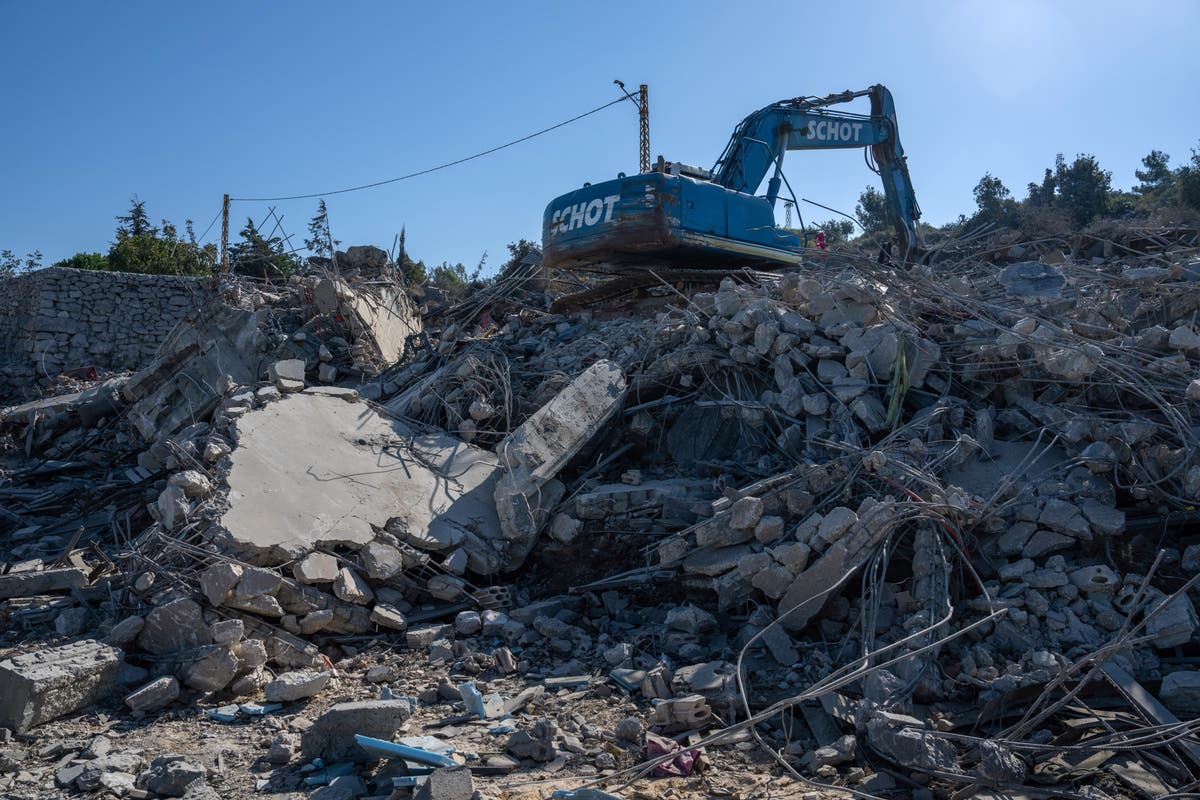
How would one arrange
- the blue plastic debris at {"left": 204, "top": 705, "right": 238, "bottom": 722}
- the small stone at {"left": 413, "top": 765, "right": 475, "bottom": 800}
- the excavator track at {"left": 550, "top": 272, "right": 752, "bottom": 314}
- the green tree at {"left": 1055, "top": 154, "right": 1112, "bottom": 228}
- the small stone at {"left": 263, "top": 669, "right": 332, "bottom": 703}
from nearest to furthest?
1. the small stone at {"left": 413, "top": 765, "right": 475, "bottom": 800}
2. the blue plastic debris at {"left": 204, "top": 705, "right": 238, "bottom": 722}
3. the small stone at {"left": 263, "top": 669, "right": 332, "bottom": 703}
4. the excavator track at {"left": 550, "top": 272, "right": 752, "bottom": 314}
5. the green tree at {"left": 1055, "top": 154, "right": 1112, "bottom": 228}

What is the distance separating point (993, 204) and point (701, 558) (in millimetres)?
20157

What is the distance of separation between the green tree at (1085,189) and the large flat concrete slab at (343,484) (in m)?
18.2

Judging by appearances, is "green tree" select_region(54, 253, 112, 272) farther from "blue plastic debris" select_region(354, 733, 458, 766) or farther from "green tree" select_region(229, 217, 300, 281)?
"blue plastic debris" select_region(354, 733, 458, 766)

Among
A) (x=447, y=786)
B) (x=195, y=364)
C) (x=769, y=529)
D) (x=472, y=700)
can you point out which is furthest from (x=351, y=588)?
(x=195, y=364)

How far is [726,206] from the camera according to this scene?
366 inches

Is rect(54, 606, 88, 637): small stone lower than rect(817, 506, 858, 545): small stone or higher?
lower

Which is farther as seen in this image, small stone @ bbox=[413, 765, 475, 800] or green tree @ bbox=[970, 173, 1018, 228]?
green tree @ bbox=[970, 173, 1018, 228]

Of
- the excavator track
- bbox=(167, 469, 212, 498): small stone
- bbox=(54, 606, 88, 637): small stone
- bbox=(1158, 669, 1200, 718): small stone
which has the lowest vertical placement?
bbox=(1158, 669, 1200, 718): small stone

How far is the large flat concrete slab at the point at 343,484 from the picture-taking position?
5.48 m

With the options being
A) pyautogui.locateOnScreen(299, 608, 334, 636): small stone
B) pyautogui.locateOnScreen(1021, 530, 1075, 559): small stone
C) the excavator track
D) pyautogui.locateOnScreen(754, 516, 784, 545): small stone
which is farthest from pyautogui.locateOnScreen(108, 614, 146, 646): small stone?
the excavator track

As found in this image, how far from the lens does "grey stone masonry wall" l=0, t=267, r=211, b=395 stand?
14.8 metres

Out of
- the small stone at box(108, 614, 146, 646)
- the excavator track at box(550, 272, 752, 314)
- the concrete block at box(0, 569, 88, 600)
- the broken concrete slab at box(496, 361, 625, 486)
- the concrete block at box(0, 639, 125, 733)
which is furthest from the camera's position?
the excavator track at box(550, 272, 752, 314)

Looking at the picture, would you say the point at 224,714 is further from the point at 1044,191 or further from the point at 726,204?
the point at 1044,191

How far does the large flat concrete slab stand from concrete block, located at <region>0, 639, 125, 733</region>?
89 cm
